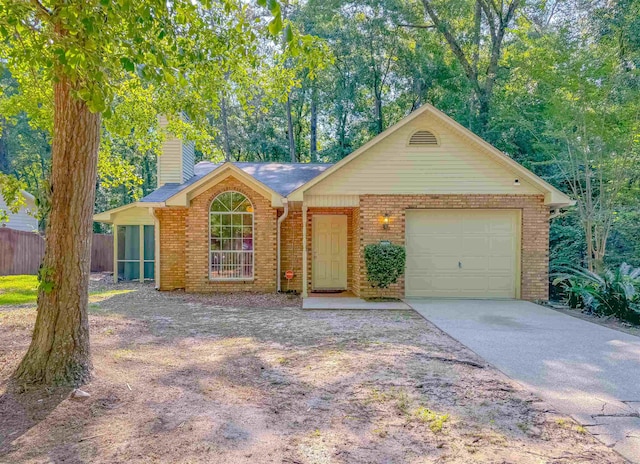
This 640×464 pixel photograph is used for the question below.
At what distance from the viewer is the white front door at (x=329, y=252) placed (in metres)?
11.7

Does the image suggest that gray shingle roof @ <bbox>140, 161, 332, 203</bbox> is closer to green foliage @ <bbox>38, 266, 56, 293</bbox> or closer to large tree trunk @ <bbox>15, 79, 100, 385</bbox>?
large tree trunk @ <bbox>15, 79, 100, 385</bbox>

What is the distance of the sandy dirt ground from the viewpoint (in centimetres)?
289

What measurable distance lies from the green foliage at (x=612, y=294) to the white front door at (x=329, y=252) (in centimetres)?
565

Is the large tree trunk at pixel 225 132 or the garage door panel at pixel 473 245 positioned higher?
the large tree trunk at pixel 225 132

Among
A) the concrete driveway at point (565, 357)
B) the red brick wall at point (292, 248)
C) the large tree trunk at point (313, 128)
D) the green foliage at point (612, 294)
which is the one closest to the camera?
the concrete driveway at point (565, 357)

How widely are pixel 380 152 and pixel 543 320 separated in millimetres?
5034

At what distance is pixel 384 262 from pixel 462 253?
206cm

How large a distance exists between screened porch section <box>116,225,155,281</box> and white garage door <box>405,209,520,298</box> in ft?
29.9

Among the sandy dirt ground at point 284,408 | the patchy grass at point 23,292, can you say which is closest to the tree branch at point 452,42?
the sandy dirt ground at point 284,408

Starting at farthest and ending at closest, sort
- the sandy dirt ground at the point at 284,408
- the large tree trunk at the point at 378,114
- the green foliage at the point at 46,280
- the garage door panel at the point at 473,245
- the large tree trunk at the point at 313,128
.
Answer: the large tree trunk at the point at 313,128, the large tree trunk at the point at 378,114, the garage door panel at the point at 473,245, the green foliage at the point at 46,280, the sandy dirt ground at the point at 284,408

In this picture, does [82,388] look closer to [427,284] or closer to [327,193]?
[327,193]

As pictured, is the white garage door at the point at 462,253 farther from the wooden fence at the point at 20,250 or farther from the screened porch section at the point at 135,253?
the wooden fence at the point at 20,250

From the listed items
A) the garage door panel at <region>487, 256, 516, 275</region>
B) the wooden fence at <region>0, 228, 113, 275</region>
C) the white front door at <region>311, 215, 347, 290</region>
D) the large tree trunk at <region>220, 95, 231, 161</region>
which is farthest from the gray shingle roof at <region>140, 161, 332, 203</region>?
the large tree trunk at <region>220, 95, 231, 161</region>

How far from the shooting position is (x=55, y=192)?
12.7 feet
